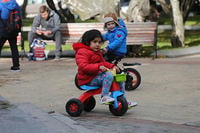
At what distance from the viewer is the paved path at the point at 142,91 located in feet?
25.0

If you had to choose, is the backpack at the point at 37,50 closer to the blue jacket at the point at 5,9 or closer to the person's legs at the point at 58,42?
the person's legs at the point at 58,42

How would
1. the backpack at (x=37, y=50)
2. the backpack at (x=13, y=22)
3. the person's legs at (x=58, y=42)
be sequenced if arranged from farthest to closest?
the person's legs at (x=58, y=42) < the backpack at (x=37, y=50) < the backpack at (x=13, y=22)

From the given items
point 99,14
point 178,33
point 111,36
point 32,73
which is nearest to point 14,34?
point 32,73

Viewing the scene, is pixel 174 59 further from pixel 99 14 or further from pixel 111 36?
pixel 111 36

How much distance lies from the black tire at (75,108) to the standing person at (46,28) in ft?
25.1

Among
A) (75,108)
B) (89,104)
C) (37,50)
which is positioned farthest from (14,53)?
(75,108)

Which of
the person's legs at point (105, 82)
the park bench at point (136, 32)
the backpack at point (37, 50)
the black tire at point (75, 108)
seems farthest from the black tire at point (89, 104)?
the backpack at point (37, 50)

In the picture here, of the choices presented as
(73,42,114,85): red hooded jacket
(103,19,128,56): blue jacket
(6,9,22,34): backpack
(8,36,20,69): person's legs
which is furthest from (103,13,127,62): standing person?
(8,36,20,69): person's legs

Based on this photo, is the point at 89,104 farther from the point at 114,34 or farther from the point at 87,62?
the point at 114,34

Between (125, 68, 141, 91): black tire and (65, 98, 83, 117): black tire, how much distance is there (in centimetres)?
230

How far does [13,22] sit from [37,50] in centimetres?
269

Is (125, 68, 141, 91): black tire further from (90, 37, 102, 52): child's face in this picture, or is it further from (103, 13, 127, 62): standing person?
(90, 37, 102, 52): child's face

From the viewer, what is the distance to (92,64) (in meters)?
7.62

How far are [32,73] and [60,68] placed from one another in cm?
103
